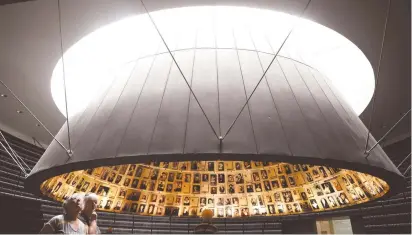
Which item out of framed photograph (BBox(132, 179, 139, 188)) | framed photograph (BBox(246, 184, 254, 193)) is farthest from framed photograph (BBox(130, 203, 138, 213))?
framed photograph (BBox(246, 184, 254, 193))

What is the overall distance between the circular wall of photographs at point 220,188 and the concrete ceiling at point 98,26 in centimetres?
227

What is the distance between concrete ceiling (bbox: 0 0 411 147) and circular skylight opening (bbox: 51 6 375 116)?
269 millimetres

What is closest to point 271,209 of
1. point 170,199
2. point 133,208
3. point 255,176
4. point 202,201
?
point 255,176

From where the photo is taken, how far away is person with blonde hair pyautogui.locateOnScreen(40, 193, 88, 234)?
2.61 m

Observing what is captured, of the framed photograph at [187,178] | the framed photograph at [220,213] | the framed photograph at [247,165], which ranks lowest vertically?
the framed photograph at [220,213]

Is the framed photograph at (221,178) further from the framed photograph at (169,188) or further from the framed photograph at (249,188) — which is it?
the framed photograph at (169,188)

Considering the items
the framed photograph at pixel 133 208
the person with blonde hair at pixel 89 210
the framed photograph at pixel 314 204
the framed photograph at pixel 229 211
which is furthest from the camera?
the framed photograph at pixel 229 211

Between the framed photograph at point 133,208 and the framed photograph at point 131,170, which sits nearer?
the framed photograph at point 133,208

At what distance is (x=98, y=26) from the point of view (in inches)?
204

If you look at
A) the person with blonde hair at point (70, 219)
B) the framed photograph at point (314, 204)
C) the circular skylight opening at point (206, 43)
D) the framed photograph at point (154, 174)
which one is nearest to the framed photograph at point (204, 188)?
the framed photograph at point (154, 174)

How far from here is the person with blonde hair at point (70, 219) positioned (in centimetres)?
261

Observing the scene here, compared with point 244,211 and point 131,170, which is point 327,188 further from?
point 131,170

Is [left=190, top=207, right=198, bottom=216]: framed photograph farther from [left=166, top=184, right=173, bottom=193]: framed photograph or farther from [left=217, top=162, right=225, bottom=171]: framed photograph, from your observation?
[left=217, top=162, right=225, bottom=171]: framed photograph

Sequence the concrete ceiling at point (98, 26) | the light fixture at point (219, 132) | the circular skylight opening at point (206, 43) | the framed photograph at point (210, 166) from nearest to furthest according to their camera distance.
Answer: the light fixture at point (219, 132) < the concrete ceiling at point (98, 26) < the circular skylight opening at point (206, 43) < the framed photograph at point (210, 166)
